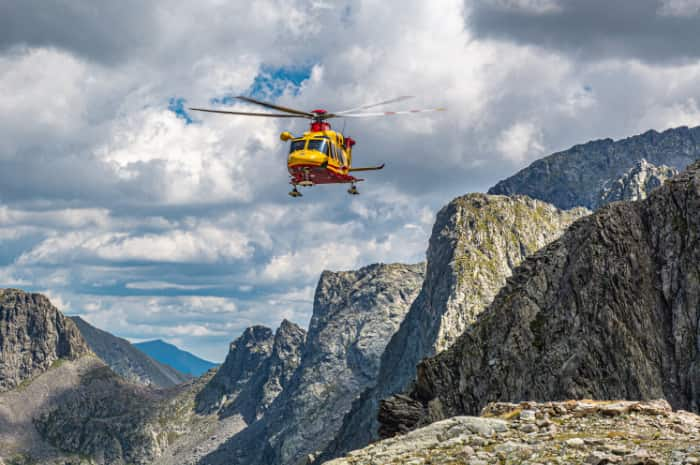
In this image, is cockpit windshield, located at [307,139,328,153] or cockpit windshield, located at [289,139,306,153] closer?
cockpit windshield, located at [307,139,328,153]

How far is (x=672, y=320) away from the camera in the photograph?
104250 mm

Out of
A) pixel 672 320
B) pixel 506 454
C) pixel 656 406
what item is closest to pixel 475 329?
pixel 672 320

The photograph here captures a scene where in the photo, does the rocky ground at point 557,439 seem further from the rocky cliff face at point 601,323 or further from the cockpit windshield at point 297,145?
the rocky cliff face at point 601,323

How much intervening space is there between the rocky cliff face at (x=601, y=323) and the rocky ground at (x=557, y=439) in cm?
5798

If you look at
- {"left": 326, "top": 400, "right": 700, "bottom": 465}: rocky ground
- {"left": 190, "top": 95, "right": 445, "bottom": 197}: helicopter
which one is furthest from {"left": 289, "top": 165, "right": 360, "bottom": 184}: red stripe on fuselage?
{"left": 326, "top": 400, "right": 700, "bottom": 465}: rocky ground

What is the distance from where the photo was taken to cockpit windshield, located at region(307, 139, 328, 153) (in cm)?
6906

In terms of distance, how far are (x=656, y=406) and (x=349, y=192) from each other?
43405 mm

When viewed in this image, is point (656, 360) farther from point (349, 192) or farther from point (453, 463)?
point (453, 463)

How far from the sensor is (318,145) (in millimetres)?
69250

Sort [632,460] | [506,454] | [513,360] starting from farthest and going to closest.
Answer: [513,360]
[506,454]
[632,460]

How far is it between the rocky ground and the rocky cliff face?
57975 millimetres

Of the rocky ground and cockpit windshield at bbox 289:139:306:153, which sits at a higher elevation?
cockpit windshield at bbox 289:139:306:153

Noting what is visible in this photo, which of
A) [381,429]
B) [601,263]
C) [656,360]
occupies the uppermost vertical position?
[601,263]

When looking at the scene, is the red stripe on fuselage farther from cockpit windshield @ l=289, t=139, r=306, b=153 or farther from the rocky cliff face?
the rocky cliff face
